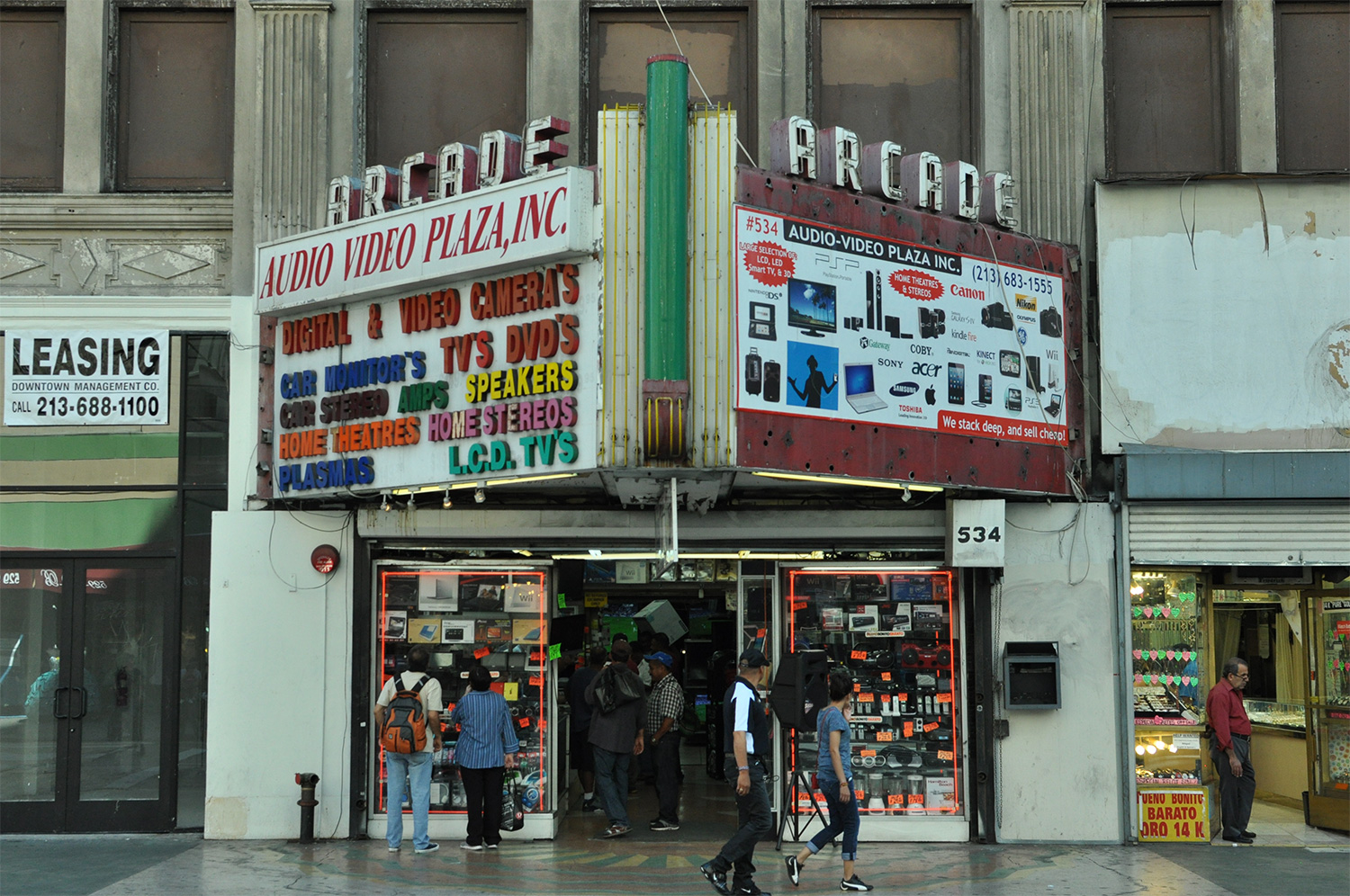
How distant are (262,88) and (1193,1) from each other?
9.67 m

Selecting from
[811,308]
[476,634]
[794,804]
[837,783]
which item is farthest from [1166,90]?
[476,634]

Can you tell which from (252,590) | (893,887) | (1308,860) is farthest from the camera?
(252,590)

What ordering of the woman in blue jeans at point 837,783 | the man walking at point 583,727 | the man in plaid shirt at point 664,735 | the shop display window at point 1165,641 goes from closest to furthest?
the woman in blue jeans at point 837,783, the shop display window at point 1165,641, the man in plaid shirt at point 664,735, the man walking at point 583,727

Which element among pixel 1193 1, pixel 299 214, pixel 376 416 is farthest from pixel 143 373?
pixel 1193 1

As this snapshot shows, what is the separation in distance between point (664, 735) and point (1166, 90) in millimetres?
8546

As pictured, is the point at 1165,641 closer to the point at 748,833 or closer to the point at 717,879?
the point at 748,833

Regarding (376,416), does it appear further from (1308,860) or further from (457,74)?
(1308,860)

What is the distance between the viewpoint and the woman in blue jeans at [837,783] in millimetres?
10438

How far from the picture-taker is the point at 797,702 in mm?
11656

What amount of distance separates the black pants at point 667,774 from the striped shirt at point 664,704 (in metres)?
0.16

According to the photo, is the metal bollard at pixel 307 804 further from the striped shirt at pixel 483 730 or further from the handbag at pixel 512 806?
the handbag at pixel 512 806

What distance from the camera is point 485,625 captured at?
520 inches

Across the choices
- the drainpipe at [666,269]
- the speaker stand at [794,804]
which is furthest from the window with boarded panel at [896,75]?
the speaker stand at [794,804]

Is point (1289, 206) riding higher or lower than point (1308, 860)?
higher
